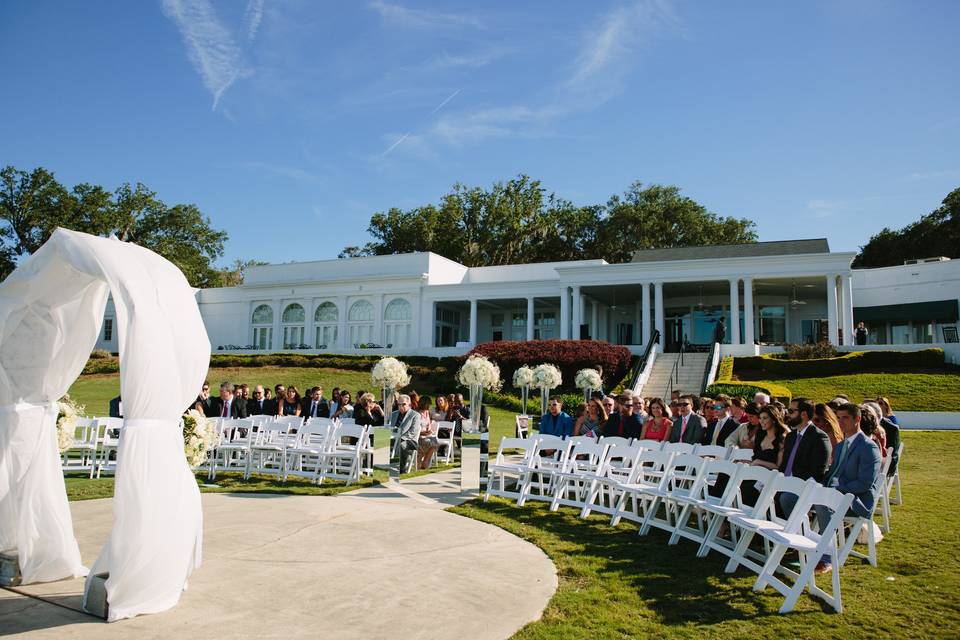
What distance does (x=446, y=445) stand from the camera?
52.0 feet

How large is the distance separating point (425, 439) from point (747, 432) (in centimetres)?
680

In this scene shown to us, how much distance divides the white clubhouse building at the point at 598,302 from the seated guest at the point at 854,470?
85.8 feet

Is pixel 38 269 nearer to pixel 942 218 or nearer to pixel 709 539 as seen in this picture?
pixel 709 539

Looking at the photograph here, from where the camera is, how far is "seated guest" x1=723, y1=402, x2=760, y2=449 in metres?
9.62

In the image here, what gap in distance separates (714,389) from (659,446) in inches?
652

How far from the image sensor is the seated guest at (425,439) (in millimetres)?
14141

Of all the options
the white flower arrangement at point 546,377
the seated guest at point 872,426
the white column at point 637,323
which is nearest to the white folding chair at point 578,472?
the seated guest at point 872,426

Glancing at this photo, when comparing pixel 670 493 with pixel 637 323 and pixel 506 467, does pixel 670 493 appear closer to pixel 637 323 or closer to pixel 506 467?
pixel 506 467

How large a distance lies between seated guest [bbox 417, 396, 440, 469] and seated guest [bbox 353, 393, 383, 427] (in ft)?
3.85

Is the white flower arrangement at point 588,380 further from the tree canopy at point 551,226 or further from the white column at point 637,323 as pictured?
the tree canopy at point 551,226

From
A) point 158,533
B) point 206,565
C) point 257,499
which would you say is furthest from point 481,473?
point 158,533

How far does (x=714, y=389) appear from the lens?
25531 mm

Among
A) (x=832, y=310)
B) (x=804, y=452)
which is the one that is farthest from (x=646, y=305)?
(x=804, y=452)

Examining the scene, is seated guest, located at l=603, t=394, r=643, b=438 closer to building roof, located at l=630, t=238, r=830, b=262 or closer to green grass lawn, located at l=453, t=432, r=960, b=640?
green grass lawn, located at l=453, t=432, r=960, b=640
